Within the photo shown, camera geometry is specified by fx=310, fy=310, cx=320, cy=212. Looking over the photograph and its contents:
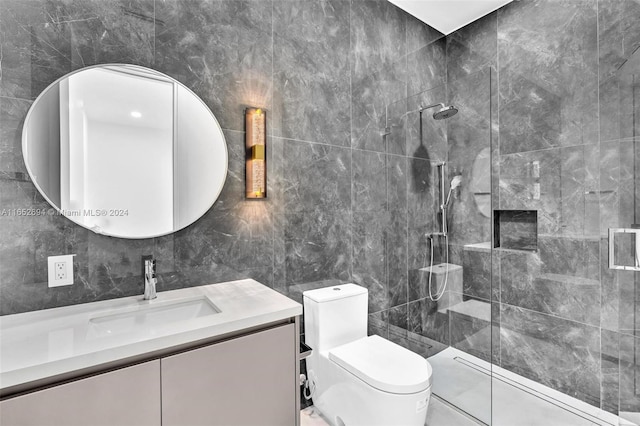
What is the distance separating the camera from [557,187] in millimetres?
2111

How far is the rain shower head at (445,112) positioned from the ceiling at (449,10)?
1.13m

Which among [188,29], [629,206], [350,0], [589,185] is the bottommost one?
[629,206]

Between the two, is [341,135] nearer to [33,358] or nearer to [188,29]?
[188,29]

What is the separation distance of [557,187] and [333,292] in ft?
5.52

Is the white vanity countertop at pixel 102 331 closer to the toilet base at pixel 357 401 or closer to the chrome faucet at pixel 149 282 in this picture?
the chrome faucet at pixel 149 282

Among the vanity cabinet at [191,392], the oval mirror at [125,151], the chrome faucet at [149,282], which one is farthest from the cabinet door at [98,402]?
the oval mirror at [125,151]

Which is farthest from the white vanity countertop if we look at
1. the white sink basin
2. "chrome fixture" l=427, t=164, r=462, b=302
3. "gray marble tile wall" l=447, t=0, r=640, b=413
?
"gray marble tile wall" l=447, t=0, r=640, b=413

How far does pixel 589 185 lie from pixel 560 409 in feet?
4.70

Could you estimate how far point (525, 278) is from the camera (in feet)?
7.44

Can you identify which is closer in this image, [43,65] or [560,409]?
[43,65]

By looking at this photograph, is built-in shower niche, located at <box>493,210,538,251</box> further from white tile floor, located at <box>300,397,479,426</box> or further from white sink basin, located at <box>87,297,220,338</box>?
white sink basin, located at <box>87,297,220,338</box>

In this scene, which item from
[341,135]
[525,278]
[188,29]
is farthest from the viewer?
[525,278]

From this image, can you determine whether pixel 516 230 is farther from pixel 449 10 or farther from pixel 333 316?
pixel 449 10

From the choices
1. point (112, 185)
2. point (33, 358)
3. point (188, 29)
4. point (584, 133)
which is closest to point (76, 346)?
point (33, 358)
